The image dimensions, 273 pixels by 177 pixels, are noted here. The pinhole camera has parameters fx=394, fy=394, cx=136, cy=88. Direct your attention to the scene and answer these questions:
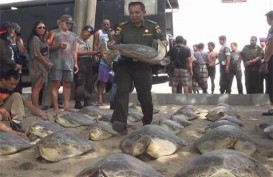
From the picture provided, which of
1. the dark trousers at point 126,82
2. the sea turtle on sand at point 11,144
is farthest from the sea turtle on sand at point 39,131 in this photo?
the dark trousers at point 126,82

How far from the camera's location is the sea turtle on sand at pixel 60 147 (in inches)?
152

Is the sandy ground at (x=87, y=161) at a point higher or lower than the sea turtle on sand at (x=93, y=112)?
higher

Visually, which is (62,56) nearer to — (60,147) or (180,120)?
(180,120)

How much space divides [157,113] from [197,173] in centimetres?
473

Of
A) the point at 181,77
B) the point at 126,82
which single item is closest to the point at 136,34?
the point at 126,82

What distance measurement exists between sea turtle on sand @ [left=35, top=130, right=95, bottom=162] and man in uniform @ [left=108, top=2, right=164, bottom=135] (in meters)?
0.94

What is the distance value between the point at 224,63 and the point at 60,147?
23.8 ft

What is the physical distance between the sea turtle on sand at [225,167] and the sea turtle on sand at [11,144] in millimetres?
2022

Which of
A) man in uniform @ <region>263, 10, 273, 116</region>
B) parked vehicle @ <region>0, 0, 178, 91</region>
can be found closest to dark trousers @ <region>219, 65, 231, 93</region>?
parked vehicle @ <region>0, 0, 178, 91</region>

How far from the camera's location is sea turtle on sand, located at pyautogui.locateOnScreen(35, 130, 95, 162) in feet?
12.7

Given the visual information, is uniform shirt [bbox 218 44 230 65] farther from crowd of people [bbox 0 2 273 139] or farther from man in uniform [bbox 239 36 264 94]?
man in uniform [bbox 239 36 264 94]

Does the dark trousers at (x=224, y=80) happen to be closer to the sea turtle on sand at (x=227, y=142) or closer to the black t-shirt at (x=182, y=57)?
the black t-shirt at (x=182, y=57)

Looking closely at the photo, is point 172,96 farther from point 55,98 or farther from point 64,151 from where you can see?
point 64,151

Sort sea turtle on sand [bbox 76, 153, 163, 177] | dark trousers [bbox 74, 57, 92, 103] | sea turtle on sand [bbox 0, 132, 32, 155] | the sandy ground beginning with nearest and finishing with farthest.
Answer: sea turtle on sand [bbox 76, 153, 163, 177] < the sandy ground < sea turtle on sand [bbox 0, 132, 32, 155] < dark trousers [bbox 74, 57, 92, 103]
